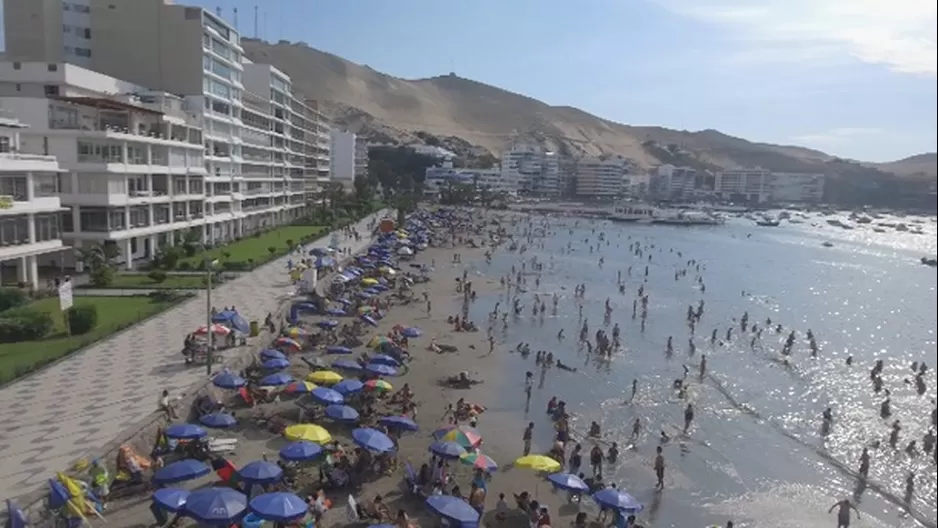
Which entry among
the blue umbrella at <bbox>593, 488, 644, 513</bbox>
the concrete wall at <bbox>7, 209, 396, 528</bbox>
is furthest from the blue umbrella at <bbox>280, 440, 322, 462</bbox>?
the blue umbrella at <bbox>593, 488, 644, 513</bbox>

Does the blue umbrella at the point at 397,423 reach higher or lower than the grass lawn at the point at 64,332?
lower

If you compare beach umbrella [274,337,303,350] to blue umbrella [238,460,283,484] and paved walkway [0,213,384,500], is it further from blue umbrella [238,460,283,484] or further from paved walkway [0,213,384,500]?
blue umbrella [238,460,283,484]

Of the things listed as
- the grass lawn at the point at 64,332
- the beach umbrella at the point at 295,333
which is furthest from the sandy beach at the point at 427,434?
the grass lawn at the point at 64,332

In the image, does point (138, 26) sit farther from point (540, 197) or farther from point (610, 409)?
point (540, 197)

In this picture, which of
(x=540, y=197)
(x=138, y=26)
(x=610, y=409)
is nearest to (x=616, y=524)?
(x=610, y=409)

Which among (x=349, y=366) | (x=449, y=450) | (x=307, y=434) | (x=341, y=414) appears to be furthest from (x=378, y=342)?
(x=449, y=450)

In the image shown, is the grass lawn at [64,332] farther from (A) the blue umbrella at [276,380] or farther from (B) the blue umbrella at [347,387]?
(B) the blue umbrella at [347,387]

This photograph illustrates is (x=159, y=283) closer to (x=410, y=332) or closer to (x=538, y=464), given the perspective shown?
(x=410, y=332)
